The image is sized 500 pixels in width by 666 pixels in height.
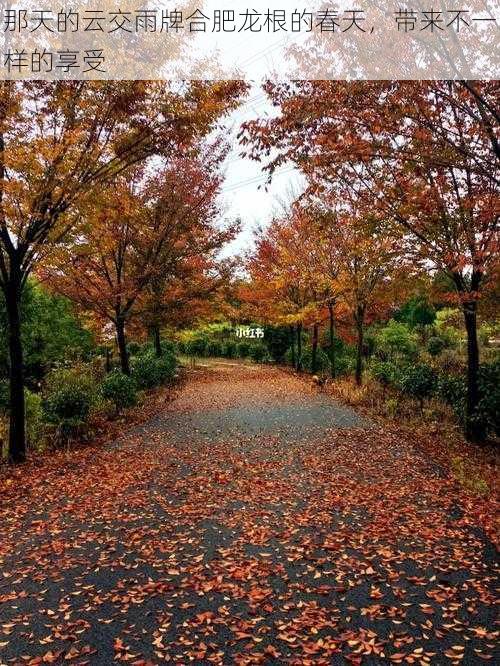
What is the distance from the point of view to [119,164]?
25.9 ft

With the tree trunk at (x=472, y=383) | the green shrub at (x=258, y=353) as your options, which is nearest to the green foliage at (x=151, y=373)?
the tree trunk at (x=472, y=383)

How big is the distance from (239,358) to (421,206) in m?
29.3

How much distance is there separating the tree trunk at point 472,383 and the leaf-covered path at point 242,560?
1.68 meters

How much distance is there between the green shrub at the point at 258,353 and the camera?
1288 inches

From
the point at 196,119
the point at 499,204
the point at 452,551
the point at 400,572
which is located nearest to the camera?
the point at 400,572

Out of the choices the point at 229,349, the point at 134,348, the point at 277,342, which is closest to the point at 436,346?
the point at 277,342

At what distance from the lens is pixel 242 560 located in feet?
15.2

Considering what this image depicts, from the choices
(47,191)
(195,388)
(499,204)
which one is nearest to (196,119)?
(47,191)

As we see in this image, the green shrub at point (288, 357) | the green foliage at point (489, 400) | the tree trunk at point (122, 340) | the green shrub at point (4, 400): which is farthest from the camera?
the green shrub at point (288, 357)

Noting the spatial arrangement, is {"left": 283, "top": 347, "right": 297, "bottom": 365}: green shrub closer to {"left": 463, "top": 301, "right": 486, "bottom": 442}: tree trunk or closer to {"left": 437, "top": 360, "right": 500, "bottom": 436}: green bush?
{"left": 437, "top": 360, "right": 500, "bottom": 436}: green bush

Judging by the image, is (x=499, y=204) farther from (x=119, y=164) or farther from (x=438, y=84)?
(x=119, y=164)

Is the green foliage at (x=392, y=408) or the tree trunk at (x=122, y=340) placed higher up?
the tree trunk at (x=122, y=340)

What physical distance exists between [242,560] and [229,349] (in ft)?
110

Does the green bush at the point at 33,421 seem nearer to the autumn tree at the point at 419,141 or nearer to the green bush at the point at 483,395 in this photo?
the autumn tree at the point at 419,141
